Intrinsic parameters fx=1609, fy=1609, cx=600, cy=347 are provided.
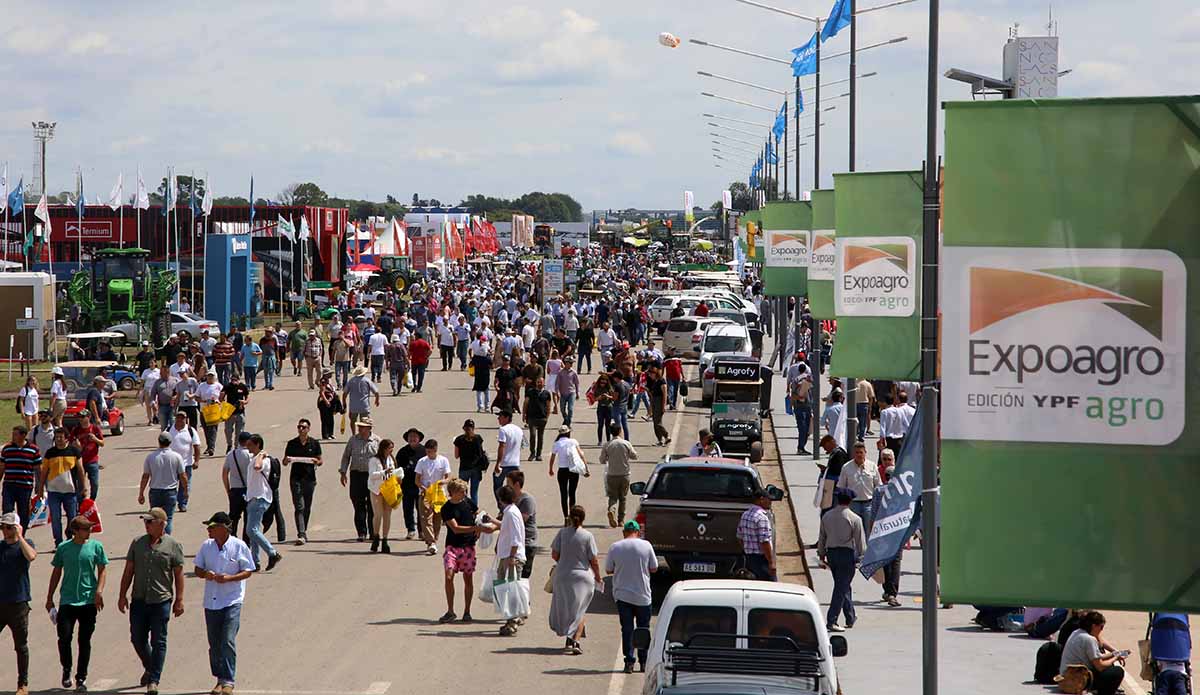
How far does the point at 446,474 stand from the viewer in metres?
20.2

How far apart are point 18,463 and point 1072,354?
1599cm

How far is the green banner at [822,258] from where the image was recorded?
2491 cm

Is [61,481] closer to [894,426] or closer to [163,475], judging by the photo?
[163,475]

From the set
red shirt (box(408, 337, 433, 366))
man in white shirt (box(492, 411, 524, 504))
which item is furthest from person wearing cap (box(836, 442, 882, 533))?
red shirt (box(408, 337, 433, 366))

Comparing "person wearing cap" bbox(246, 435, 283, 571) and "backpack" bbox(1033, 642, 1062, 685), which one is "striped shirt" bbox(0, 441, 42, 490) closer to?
"person wearing cap" bbox(246, 435, 283, 571)

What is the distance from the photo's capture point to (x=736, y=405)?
33188mm

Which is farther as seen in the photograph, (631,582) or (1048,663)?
(631,582)

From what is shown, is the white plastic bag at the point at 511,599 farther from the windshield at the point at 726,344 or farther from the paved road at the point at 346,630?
the windshield at the point at 726,344

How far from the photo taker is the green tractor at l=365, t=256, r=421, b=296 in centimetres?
8544

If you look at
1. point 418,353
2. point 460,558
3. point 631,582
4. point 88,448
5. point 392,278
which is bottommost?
point 460,558

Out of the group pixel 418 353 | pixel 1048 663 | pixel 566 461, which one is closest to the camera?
pixel 1048 663

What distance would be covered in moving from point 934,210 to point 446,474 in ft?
32.1

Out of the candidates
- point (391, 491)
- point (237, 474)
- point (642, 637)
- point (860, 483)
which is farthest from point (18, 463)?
point (642, 637)

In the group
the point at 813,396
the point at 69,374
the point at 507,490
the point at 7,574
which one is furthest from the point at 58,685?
the point at 69,374
